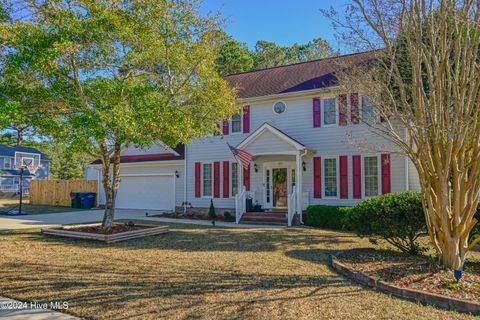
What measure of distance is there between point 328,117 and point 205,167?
6.58 m

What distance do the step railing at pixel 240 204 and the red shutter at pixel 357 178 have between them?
4.62m

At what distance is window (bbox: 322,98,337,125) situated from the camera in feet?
49.8

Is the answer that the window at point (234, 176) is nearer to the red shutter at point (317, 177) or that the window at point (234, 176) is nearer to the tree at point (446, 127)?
the red shutter at point (317, 177)

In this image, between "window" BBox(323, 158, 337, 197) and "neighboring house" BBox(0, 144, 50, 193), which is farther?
"neighboring house" BBox(0, 144, 50, 193)

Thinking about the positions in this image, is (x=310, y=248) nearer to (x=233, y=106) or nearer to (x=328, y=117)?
(x=233, y=106)

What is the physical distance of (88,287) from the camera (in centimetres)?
557

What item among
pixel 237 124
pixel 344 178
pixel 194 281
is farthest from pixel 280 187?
pixel 194 281

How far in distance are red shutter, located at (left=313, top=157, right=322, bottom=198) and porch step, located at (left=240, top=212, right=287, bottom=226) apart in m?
1.71

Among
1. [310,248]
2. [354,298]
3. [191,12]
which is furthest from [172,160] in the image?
[354,298]

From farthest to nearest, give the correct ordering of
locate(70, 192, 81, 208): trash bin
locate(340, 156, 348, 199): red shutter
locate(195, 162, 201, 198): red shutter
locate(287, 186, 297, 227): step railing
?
1. locate(70, 192, 81, 208): trash bin
2. locate(195, 162, 201, 198): red shutter
3. locate(340, 156, 348, 199): red shutter
4. locate(287, 186, 297, 227): step railing

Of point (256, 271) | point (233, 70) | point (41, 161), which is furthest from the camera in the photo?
point (41, 161)

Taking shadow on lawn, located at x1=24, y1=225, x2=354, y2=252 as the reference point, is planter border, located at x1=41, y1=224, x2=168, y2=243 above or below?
above

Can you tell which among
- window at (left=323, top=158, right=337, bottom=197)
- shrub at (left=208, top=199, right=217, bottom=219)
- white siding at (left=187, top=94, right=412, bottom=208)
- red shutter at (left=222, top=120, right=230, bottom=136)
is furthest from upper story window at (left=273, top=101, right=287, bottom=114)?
shrub at (left=208, top=199, right=217, bottom=219)

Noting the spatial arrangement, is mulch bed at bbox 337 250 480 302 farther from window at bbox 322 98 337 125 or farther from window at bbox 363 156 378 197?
window at bbox 322 98 337 125
